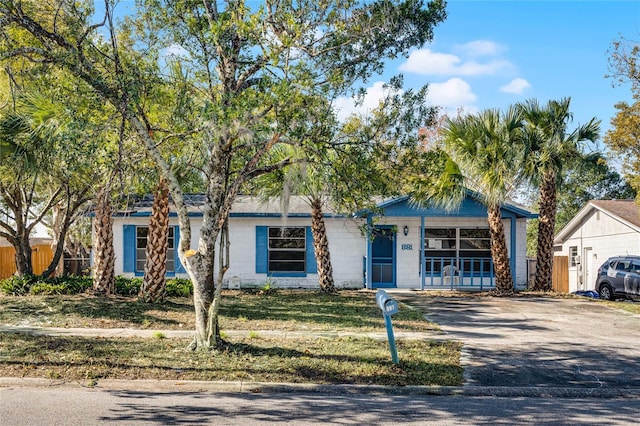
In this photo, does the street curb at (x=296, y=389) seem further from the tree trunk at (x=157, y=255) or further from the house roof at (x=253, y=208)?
the house roof at (x=253, y=208)

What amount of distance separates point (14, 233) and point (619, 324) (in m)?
16.5

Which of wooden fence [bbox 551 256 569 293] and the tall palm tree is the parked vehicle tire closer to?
the tall palm tree

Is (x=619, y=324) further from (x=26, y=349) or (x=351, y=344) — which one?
(x=26, y=349)

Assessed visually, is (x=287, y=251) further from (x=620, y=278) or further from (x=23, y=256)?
(x=620, y=278)

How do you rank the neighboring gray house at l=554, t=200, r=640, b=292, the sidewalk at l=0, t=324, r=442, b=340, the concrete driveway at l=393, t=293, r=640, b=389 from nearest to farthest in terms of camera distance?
the concrete driveway at l=393, t=293, r=640, b=389 → the sidewalk at l=0, t=324, r=442, b=340 → the neighboring gray house at l=554, t=200, r=640, b=292

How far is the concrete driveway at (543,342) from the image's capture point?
875 cm

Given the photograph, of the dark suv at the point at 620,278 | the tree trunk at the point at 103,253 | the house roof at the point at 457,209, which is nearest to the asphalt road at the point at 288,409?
the tree trunk at the point at 103,253

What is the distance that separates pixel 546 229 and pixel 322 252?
7771mm

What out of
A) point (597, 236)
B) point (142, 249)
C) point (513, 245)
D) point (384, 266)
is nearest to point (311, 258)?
point (384, 266)

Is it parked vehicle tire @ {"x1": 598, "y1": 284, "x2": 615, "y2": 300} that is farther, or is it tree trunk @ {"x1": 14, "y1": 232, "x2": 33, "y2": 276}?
parked vehicle tire @ {"x1": 598, "y1": 284, "x2": 615, "y2": 300}

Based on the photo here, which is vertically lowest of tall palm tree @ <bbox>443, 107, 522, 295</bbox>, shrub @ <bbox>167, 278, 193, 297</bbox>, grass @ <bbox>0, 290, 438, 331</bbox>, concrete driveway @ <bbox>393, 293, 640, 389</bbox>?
concrete driveway @ <bbox>393, 293, 640, 389</bbox>

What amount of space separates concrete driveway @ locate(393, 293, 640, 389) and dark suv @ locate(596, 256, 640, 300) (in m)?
2.81

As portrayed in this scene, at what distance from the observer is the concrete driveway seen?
8.75 m

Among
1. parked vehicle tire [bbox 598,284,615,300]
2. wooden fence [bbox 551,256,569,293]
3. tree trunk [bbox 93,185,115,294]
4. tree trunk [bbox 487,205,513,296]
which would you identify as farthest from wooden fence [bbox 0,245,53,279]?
wooden fence [bbox 551,256,569,293]
